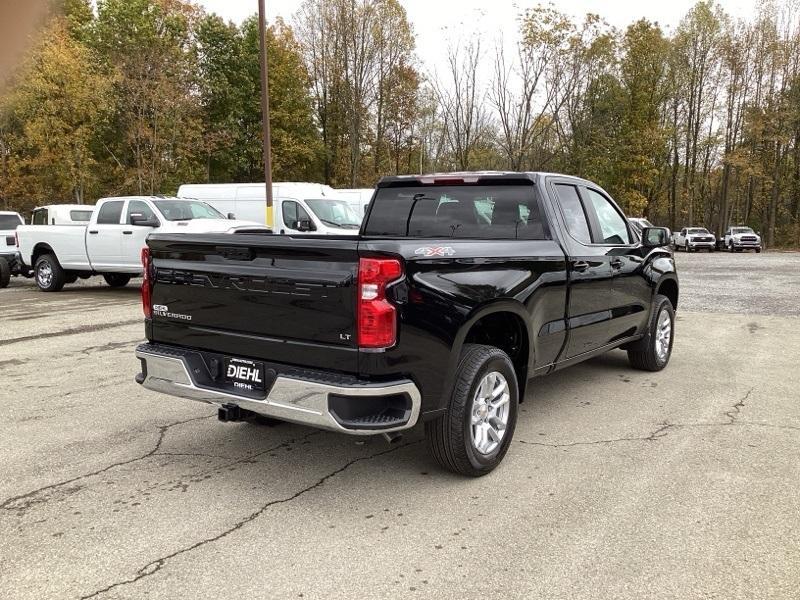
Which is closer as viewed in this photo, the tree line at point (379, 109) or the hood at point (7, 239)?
Answer: the hood at point (7, 239)

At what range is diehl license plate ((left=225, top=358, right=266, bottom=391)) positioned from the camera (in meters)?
3.69

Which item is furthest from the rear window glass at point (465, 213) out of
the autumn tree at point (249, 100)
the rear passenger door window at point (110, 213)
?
the autumn tree at point (249, 100)

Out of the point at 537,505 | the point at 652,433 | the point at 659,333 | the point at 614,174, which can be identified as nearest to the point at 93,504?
the point at 537,505

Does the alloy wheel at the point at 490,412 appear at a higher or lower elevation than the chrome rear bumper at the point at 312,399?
lower

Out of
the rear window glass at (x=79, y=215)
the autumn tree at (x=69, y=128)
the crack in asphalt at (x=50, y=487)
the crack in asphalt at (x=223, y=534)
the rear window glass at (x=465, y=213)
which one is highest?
the autumn tree at (x=69, y=128)

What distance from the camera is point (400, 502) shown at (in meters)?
3.72

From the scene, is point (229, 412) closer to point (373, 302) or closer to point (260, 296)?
point (260, 296)

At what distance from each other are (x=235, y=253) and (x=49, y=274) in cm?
1260

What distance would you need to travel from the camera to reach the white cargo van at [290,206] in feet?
55.0

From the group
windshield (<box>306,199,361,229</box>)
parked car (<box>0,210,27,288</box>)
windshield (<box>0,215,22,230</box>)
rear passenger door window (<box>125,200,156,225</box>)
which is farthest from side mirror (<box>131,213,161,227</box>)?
windshield (<box>0,215,22,230</box>)

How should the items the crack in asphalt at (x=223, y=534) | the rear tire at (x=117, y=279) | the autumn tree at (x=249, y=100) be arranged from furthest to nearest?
the autumn tree at (x=249, y=100)
the rear tire at (x=117, y=279)
the crack in asphalt at (x=223, y=534)

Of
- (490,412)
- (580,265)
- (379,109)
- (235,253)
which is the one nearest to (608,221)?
(580,265)

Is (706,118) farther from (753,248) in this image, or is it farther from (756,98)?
(753,248)

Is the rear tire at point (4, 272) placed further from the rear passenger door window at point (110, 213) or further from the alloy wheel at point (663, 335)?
the alloy wheel at point (663, 335)
